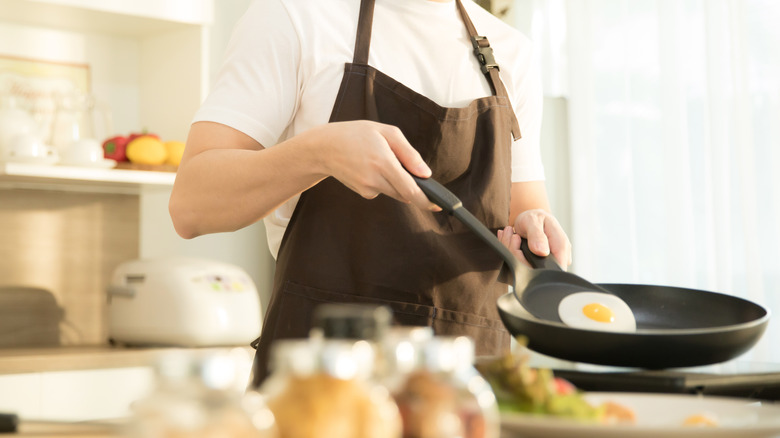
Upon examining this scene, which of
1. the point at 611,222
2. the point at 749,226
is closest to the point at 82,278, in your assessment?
the point at 611,222

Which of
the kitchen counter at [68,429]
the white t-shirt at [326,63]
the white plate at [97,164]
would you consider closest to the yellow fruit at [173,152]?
the white plate at [97,164]

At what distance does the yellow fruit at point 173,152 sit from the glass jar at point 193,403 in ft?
7.06

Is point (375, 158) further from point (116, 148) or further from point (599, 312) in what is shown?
point (116, 148)

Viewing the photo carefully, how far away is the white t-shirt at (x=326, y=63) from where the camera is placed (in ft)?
3.68

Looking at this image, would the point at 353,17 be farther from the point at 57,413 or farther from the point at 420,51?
the point at 57,413

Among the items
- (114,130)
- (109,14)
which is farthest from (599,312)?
(114,130)

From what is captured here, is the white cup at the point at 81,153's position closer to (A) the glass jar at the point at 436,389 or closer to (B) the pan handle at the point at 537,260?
(B) the pan handle at the point at 537,260

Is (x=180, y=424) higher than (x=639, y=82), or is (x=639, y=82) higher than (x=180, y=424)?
(x=639, y=82)

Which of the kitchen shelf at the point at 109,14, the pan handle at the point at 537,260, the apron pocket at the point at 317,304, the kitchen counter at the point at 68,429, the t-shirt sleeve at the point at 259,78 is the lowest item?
the apron pocket at the point at 317,304

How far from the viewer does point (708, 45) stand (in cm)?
244

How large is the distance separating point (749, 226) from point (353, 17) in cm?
159

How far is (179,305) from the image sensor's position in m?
2.26

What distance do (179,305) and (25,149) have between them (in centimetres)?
57

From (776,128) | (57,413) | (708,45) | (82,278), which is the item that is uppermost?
(708,45)
